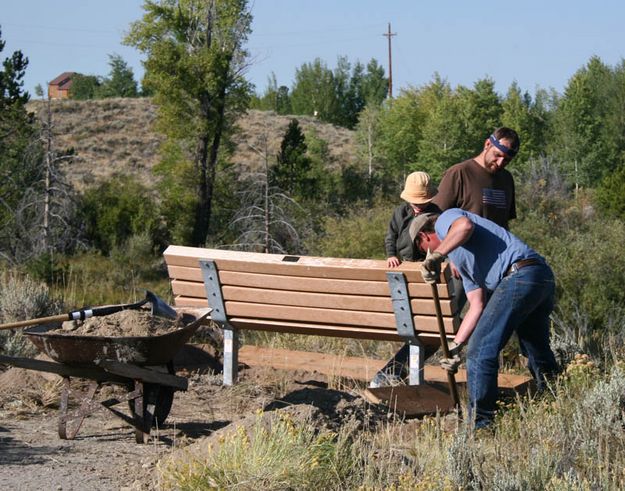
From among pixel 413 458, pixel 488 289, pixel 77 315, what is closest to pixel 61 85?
pixel 77 315

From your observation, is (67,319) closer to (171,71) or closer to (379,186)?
(171,71)

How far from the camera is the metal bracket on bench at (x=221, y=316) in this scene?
7.05m

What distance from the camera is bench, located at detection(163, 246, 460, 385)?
21.4 ft

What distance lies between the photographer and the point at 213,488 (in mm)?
4246

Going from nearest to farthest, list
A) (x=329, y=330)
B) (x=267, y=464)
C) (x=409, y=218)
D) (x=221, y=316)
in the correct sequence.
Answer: (x=267, y=464), (x=329, y=330), (x=221, y=316), (x=409, y=218)

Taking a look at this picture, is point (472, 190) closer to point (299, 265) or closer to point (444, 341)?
point (299, 265)

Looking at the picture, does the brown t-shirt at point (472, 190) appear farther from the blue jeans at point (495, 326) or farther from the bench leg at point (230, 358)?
the bench leg at point (230, 358)

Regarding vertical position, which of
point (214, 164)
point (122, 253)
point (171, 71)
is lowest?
point (122, 253)

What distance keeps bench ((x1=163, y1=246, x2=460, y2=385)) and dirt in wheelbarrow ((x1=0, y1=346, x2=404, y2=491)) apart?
0.40 metres

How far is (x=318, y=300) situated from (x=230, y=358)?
83 centimetres

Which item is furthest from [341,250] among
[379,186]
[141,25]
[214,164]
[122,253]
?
[379,186]

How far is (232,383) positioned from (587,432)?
2.83m

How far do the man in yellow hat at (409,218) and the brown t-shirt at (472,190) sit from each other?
0.09 meters

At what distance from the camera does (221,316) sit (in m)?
7.19
